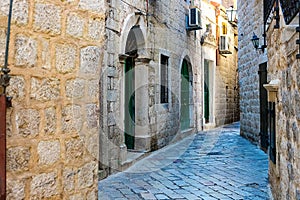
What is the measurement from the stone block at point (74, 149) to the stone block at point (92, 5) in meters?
0.99

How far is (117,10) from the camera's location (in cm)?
618

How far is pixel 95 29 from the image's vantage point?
274 centimetres

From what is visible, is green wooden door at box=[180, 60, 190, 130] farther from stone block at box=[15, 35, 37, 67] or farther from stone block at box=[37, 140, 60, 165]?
stone block at box=[15, 35, 37, 67]

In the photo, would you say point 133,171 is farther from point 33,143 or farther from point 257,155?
point 33,143

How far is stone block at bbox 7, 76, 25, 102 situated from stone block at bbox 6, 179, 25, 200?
0.50 m

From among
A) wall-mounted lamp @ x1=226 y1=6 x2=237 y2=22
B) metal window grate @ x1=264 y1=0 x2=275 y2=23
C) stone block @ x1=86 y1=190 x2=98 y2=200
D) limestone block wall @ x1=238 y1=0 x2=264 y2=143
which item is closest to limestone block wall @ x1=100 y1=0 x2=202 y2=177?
limestone block wall @ x1=238 y1=0 x2=264 y2=143

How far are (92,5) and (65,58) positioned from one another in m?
0.50

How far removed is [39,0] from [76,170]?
1.22 metres

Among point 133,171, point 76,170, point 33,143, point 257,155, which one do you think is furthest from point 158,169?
point 33,143

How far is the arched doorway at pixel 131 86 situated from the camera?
761 centimetres

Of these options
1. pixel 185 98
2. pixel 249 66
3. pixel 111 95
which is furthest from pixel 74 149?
pixel 185 98

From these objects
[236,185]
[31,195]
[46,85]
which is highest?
[46,85]

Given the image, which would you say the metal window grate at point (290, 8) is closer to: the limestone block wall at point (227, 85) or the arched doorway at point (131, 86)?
the arched doorway at point (131, 86)

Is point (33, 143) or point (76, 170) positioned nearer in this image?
point (33, 143)
